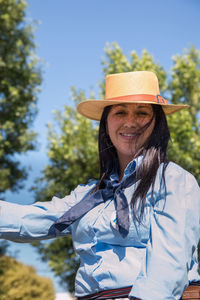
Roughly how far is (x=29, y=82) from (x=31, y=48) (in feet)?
3.07

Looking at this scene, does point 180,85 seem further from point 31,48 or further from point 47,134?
point 31,48

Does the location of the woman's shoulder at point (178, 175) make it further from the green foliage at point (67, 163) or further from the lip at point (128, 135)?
the green foliage at point (67, 163)

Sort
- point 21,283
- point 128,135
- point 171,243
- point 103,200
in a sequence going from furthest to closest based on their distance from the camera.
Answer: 1. point 21,283
2. point 128,135
3. point 103,200
4. point 171,243

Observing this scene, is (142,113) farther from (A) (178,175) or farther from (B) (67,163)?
(B) (67,163)

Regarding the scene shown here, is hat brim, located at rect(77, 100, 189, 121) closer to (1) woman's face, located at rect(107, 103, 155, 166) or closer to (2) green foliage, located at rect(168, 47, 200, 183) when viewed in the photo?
(1) woman's face, located at rect(107, 103, 155, 166)

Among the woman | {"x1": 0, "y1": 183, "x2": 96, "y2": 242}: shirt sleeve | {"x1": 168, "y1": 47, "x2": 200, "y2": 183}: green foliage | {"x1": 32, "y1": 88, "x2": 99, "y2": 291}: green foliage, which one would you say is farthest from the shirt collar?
{"x1": 32, "y1": 88, "x2": 99, "y2": 291}: green foliage

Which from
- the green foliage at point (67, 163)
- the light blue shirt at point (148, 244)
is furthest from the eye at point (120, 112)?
the green foliage at point (67, 163)

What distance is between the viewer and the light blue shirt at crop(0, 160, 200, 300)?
4.70ft

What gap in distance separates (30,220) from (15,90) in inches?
315

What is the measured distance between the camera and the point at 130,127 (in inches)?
77.7

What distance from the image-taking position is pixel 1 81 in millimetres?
9773

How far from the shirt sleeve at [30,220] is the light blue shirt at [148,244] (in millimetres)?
10

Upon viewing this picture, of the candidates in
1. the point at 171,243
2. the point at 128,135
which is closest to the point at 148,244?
the point at 171,243

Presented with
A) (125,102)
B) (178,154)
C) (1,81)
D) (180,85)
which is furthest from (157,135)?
(1,81)
